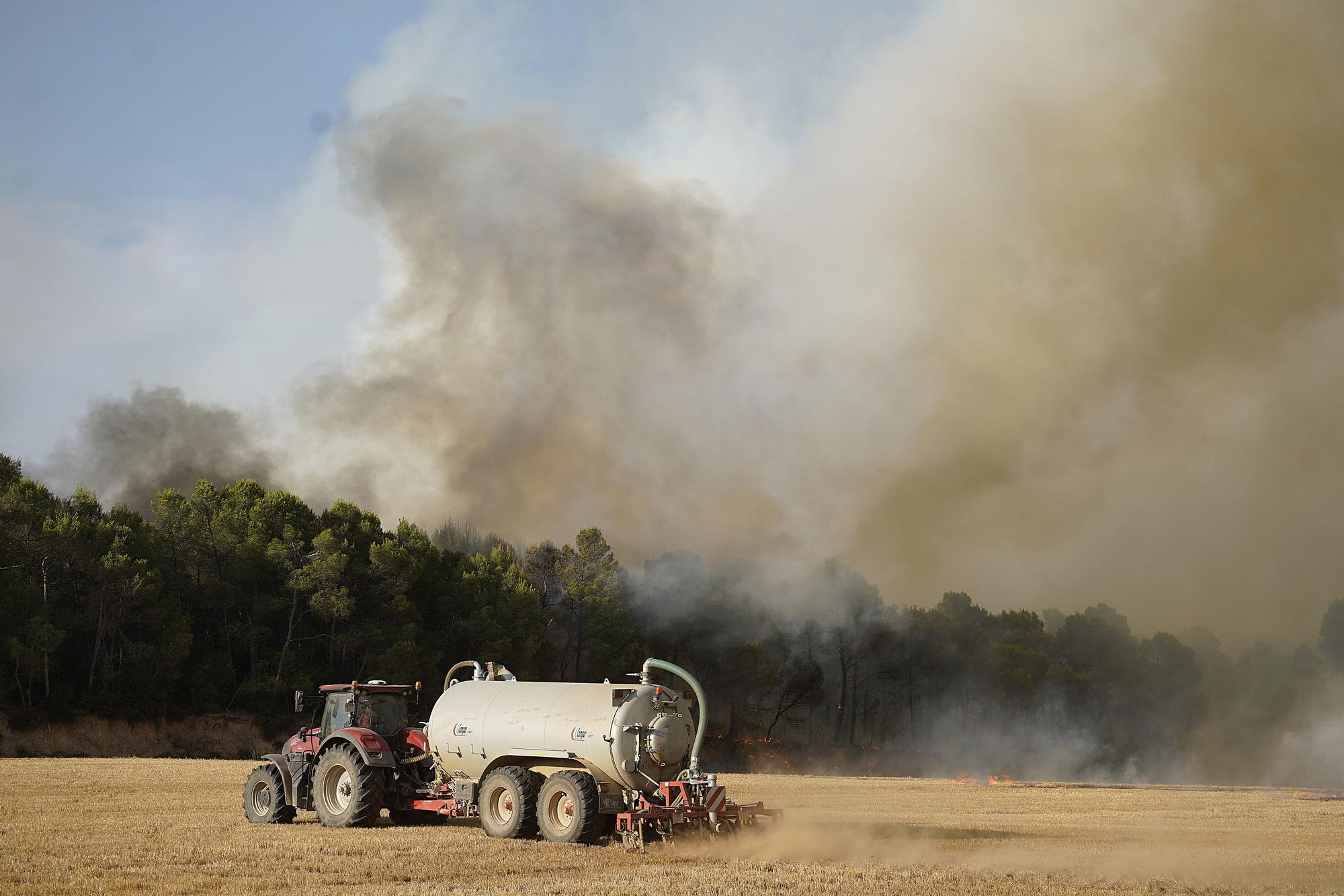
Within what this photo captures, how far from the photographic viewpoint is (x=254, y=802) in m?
24.5

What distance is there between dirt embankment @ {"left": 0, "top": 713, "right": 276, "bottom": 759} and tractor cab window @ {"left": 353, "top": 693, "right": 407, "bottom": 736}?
40387 mm

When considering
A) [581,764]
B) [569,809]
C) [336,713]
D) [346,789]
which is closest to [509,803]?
[569,809]

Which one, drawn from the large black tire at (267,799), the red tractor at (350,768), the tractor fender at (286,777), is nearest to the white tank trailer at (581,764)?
the red tractor at (350,768)

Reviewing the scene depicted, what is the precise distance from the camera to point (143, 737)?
205 feet

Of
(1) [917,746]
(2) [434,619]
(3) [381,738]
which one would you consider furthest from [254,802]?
(1) [917,746]

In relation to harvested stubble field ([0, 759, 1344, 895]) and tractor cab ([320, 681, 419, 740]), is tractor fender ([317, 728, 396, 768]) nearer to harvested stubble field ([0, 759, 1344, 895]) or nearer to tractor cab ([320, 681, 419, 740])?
tractor cab ([320, 681, 419, 740])

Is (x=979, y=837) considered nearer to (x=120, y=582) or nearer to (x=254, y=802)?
(x=254, y=802)

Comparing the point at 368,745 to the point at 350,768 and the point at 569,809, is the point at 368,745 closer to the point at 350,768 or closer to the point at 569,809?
the point at 350,768

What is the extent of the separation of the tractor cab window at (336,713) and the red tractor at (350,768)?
14mm

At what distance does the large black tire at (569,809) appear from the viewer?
20531 mm

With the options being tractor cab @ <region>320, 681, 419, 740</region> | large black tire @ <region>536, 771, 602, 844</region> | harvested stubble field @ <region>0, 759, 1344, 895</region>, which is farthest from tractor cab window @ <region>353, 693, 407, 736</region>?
large black tire @ <region>536, 771, 602, 844</region>

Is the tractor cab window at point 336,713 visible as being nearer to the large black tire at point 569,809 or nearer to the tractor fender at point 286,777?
the tractor fender at point 286,777

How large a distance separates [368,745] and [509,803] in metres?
3.47

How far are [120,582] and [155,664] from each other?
17.3 feet
